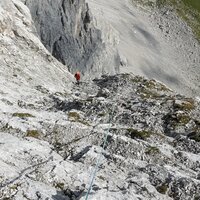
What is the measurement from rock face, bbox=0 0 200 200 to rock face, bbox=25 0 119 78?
986 cm

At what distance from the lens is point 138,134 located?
91.7ft

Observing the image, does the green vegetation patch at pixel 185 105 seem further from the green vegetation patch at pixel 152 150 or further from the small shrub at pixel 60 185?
the small shrub at pixel 60 185

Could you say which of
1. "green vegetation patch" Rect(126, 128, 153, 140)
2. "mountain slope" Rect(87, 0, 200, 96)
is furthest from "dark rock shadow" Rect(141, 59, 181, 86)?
"green vegetation patch" Rect(126, 128, 153, 140)

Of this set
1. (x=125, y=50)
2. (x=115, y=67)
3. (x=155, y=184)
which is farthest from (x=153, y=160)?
(x=125, y=50)

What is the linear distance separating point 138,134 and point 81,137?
4092 millimetres

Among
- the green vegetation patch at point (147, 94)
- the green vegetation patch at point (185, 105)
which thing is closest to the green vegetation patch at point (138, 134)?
the green vegetation patch at point (185, 105)

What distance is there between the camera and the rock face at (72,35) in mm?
53344

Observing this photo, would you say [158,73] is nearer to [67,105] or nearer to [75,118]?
[67,105]

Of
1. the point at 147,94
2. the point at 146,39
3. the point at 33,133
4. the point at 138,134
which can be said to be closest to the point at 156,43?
the point at 146,39

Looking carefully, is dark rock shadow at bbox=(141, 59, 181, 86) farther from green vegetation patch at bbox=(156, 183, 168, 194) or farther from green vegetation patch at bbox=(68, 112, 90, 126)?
green vegetation patch at bbox=(156, 183, 168, 194)

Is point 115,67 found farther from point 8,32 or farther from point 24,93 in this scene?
point 24,93

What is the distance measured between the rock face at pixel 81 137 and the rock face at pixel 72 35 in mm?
9861

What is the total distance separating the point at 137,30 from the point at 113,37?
1126 inches

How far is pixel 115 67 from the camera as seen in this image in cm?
7125
